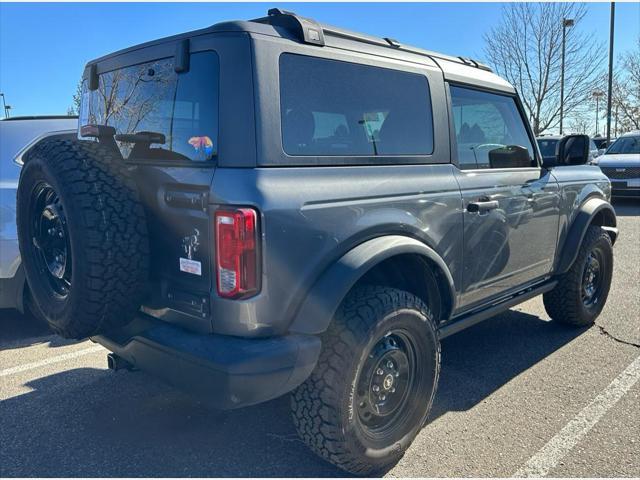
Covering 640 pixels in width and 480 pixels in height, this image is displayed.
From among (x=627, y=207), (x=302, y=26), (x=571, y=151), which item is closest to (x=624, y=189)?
(x=627, y=207)

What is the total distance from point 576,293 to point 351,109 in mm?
2780

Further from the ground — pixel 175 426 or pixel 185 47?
pixel 185 47

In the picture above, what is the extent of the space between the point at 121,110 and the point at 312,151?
1130mm

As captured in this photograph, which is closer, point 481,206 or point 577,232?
point 481,206

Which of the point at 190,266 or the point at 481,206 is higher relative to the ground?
the point at 481,206

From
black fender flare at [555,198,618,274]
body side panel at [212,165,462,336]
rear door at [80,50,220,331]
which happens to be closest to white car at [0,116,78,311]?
rear door at [80,50,220,331]

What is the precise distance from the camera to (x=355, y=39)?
2.73 metres

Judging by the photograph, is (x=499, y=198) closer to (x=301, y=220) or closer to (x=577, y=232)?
(x=577, y=232)

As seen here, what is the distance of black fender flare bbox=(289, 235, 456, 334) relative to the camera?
7.29 ft

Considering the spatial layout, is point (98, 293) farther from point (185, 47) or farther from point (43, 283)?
point (185, 47)

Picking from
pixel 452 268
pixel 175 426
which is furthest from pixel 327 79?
pixel 175 426

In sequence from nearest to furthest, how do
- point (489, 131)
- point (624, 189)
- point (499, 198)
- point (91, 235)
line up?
point (91, 235)
point (499, 198)
point (489, 131)
point (624, 189)

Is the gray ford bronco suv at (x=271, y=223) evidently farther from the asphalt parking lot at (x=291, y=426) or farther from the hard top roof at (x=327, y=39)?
the asphalt parking lot at (x=291, y=426)

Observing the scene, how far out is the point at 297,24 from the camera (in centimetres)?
239
